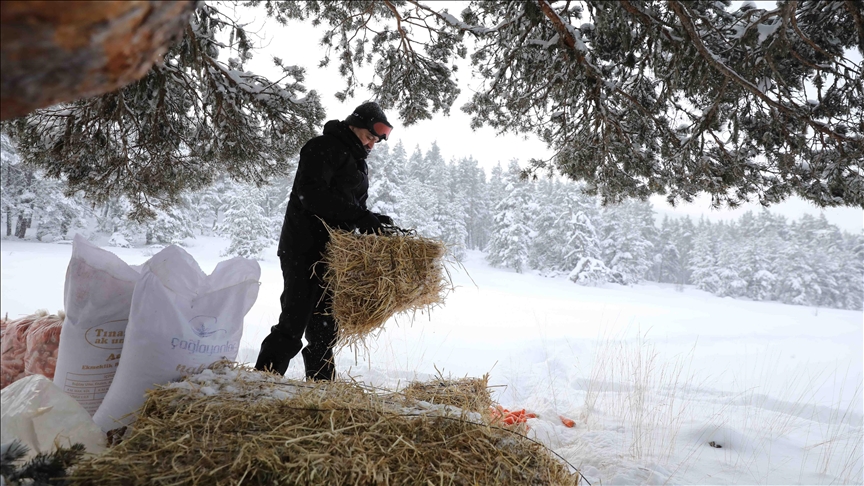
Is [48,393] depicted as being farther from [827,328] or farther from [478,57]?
[827,328]

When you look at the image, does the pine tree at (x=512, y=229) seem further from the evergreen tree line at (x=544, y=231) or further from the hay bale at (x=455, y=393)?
the hay bale at (x=455, y=393)

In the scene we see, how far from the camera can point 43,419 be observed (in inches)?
52.1

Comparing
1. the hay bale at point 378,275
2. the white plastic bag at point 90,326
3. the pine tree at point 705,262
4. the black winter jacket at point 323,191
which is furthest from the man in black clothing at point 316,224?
the pine tree at point 705,262

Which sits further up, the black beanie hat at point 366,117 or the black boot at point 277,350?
the black beanie hat at point 366,117

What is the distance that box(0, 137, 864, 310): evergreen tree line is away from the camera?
83.3ft

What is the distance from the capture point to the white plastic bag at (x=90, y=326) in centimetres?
180

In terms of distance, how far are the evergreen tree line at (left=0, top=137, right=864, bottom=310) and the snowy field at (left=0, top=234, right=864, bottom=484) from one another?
14727mm

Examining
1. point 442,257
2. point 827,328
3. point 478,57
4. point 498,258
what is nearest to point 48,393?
point 442,257

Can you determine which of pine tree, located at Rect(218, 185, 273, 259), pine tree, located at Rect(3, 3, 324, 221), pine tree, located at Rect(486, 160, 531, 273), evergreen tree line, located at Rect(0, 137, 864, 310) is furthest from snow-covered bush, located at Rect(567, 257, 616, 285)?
pine tree, located at Rect(3, 3, 324, 221)

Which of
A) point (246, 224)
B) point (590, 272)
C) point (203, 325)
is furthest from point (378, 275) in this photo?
point (590, 272)

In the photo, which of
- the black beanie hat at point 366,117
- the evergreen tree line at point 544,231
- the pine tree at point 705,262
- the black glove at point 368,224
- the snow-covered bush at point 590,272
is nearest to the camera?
the black glove at point 368,224

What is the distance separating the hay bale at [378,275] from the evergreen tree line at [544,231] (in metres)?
19.7

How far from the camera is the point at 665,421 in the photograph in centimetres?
343

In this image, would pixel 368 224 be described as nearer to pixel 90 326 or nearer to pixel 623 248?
pixel 90 326
